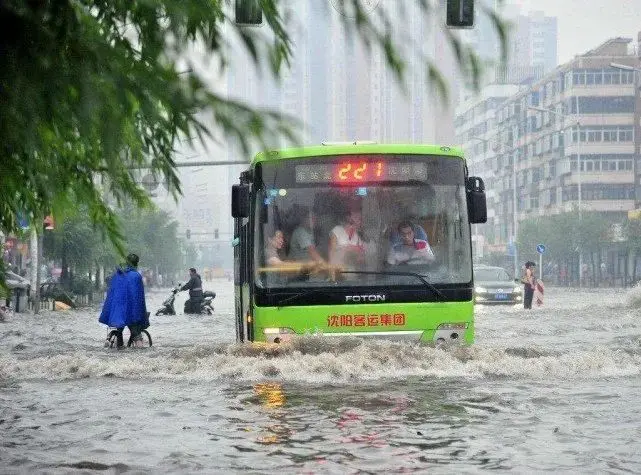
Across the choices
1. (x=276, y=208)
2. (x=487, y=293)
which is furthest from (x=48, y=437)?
(x=487, y=293)

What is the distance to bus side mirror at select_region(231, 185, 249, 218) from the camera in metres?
15.5

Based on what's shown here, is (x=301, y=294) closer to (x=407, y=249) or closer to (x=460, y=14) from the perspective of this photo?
(x=407, y=249)

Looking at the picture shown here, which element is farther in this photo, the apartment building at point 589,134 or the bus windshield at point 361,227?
the apartment building at point 589,134

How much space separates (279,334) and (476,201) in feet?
8.43

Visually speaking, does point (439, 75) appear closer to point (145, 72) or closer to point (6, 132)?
point (145, 72)

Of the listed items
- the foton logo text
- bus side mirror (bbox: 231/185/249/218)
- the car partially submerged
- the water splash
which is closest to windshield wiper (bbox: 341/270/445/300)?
the foton logo text

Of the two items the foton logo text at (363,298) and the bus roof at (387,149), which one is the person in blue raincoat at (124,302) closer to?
the bus roof at (387,149)

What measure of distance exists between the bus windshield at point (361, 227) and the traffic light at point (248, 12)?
36.5 ft

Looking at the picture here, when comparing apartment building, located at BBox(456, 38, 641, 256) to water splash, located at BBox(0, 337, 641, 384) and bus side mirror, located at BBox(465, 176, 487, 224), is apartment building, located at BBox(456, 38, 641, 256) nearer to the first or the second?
water splash, located at BBox(0, 337, 641, 384)

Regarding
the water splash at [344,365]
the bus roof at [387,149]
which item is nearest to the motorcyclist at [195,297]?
the water splash at [344,365]

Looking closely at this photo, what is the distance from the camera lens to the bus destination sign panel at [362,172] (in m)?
16.1

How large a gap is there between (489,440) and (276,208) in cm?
684

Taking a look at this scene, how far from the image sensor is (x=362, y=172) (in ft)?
53.1

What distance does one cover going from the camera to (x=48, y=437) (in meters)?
10.3
